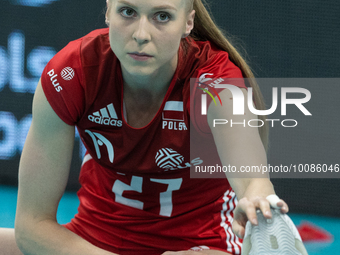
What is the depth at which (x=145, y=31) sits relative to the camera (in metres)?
0.89

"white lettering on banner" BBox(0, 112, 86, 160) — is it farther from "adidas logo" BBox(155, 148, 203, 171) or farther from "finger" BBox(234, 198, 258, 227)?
"finger" BBox(234, 198, 258, 227)

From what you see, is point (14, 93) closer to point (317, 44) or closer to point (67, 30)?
point (67, 30)

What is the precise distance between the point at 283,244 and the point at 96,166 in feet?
2.19

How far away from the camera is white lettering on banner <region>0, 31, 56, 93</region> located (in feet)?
7.18

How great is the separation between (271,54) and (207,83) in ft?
4.17

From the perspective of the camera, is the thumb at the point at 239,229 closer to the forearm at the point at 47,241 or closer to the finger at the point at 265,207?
the finger at the point at 265,207

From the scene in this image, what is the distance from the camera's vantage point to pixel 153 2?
2.89 ft

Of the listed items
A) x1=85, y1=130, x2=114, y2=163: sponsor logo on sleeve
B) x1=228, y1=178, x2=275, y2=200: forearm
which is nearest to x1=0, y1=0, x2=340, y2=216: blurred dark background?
x1=85, y1=130, x2=114, y2=163: sponsor logo on sleeve

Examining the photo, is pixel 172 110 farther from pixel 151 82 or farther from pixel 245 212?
pixel 245 212

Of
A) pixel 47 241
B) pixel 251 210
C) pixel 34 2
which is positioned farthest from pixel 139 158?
pixel 34 2

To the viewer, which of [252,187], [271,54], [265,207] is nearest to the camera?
[265,207]

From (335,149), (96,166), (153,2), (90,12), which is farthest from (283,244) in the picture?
(90,12)

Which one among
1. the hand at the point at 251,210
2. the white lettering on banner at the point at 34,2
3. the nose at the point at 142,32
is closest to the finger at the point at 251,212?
the hand at the point at 251,210

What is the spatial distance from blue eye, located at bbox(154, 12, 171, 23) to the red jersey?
15cm
